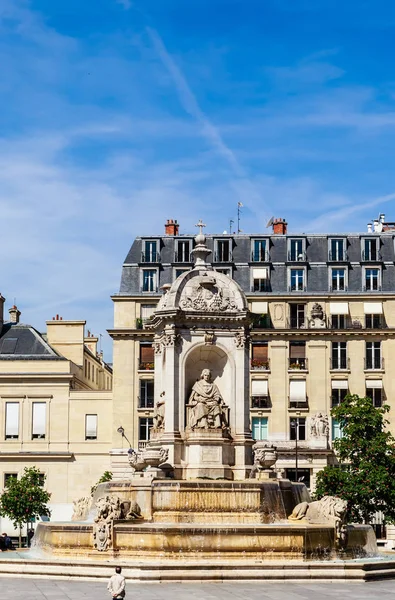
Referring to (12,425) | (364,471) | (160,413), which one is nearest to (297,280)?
(364,471)

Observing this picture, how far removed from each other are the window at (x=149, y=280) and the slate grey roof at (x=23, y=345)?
25.9ft

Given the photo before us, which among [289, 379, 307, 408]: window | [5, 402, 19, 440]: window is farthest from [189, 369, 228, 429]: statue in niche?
[5, 402, 19, 440]: window

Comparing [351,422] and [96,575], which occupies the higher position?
[351,422]

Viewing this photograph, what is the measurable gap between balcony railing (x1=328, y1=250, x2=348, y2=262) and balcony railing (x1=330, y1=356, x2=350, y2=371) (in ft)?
26.1

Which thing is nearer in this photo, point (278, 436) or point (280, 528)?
point (280, 528)

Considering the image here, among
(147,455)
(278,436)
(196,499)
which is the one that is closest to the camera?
(196,499)

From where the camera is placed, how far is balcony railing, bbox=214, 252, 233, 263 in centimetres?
9194

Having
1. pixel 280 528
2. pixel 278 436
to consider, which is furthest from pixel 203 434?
pixel 278 436

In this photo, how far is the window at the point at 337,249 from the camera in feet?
301

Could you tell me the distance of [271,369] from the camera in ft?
287

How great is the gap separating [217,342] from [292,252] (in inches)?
1916

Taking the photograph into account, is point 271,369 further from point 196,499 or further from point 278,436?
point 196,499

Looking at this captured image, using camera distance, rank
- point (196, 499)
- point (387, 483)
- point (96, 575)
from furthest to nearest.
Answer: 1. point (387, 483)
2. point (196, 499)
3. point (96, 575)

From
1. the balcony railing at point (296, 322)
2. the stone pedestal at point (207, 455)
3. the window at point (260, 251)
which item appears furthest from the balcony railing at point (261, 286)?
the stone pedestal at point (207, 455)
